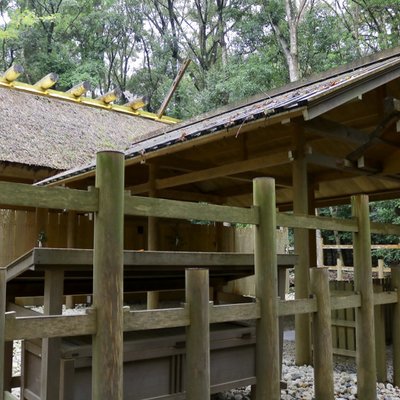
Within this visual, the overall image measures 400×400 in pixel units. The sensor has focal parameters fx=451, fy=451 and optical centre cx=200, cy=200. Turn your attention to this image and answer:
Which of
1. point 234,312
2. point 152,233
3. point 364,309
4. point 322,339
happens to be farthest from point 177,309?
point 152,233

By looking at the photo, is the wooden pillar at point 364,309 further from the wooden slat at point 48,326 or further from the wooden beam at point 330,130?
the wooden slat at point 48,326

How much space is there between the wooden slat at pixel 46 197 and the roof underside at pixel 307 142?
2270mm

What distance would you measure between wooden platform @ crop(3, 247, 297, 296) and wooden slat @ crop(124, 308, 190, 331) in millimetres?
351

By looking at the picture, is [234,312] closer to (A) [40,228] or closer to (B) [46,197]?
(B) [46,197]

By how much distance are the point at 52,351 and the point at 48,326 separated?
596 millimetres

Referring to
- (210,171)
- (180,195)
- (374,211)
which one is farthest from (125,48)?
(210,171)

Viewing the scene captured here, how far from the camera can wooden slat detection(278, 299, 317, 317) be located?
3209 mm

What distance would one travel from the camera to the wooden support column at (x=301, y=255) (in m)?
4.96

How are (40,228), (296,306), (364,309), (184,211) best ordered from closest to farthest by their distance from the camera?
(184,211)
(296,306)
(364,309)
(40,228)

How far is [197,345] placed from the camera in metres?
2.74

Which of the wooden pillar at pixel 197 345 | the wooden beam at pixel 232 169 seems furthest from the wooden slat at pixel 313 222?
the wooden beam at pixel 232 169

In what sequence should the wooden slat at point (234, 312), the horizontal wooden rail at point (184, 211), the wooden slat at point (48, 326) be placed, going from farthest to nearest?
the wooden slat at point (234, 312), the horizontal wooden rail at point (184, 211), the wooden slat at point (48, 326)

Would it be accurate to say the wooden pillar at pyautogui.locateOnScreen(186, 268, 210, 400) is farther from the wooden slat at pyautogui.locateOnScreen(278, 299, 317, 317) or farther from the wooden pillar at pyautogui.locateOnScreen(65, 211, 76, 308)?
the wooden pillar at pyautogui.locateOnScreen(65, 211, 76, 308)

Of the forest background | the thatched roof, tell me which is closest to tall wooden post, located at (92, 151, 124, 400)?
the thatched roof
